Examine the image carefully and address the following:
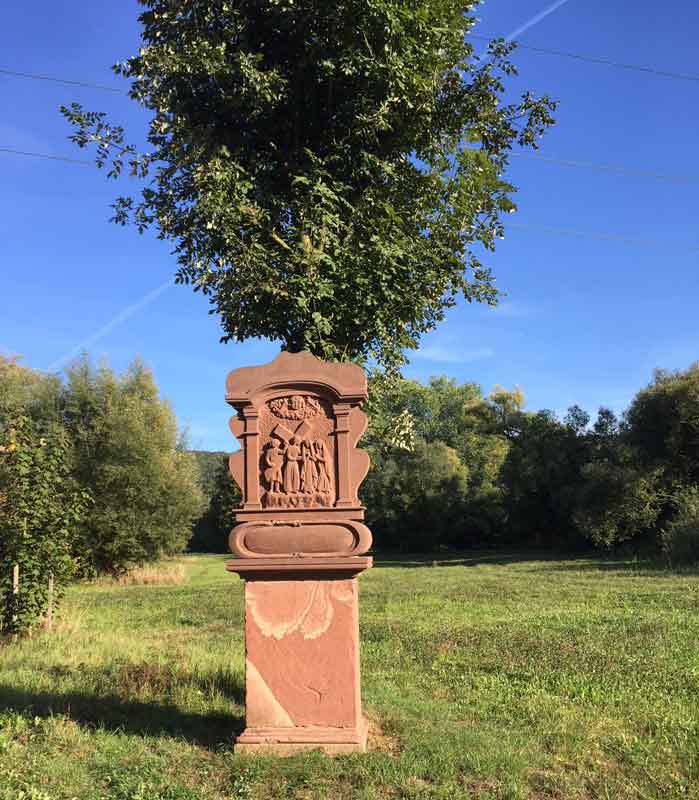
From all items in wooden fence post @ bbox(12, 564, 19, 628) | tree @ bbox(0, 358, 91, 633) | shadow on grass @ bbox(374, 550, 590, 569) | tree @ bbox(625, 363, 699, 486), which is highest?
tree @ bbox(625, 363, 699, 486)

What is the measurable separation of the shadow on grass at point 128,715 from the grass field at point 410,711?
0.03 m

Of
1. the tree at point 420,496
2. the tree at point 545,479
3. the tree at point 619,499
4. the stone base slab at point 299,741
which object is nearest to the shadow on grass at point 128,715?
the stone base slab at point 299,741

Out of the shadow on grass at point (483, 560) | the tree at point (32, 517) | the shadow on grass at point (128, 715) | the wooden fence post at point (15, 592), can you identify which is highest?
the tree at point (32, 517)

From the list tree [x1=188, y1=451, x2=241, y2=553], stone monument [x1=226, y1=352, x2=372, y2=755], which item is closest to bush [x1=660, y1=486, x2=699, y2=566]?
stone monument [x1=226, y1=352, x2=372, y2=755]

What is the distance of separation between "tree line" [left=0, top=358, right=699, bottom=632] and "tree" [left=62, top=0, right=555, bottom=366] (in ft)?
4.64

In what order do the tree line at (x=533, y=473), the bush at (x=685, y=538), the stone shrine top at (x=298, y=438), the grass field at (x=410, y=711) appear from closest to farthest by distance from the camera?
the grass field at (x=410, y=711), the stone shrine top at (x=298, y=438), the bush at (x=685, y=538), the tree line at (x=533, y=473)

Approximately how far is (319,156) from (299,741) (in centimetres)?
528

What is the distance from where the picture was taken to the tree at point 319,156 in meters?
6.67

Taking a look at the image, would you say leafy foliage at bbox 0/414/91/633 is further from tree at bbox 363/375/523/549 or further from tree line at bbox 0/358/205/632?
tree at bbox 363/375/523/549

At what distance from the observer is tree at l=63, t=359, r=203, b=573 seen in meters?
25.8

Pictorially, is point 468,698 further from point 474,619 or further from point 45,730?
point 474,619

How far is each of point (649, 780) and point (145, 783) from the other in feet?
10.6

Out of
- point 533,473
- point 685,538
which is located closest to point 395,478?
point 533,473

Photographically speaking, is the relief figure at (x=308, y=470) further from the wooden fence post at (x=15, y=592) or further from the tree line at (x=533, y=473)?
the wooden fence post at (x=15, y=592)
